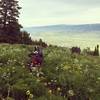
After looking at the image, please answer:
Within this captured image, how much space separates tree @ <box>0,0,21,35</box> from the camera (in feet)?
211

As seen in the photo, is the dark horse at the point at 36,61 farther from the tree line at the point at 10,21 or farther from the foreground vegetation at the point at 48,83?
the tree line at the point at 10,21

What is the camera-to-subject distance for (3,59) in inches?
765

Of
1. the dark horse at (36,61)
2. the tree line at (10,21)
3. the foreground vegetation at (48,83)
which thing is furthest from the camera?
the tree line at (10,21)

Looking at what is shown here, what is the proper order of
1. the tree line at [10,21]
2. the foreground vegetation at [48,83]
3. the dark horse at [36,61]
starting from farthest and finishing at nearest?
the tree line at [10,21] → the dark horse at [36,61] → the foreground vegetation at [48,83]

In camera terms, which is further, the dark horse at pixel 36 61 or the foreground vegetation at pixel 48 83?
the dark horse at pixel 36 61

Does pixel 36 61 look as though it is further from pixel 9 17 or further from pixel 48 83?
pixel 9 17

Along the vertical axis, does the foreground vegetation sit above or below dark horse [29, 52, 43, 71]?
below

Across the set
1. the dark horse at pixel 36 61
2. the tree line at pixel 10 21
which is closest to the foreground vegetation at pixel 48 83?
the dark horse at pixel 36 61

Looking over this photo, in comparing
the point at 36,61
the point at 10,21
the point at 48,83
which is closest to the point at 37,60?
the point at 36,61

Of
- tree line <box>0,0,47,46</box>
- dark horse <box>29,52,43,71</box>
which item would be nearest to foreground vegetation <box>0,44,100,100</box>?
dark horse <box>29,52,43,71</box>

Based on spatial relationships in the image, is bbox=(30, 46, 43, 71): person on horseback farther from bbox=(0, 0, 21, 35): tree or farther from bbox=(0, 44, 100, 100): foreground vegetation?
bbox=(0, 0, 21, 35): tree

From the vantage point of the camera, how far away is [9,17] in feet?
213

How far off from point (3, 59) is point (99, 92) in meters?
6.70

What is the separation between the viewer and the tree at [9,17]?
211 feet
